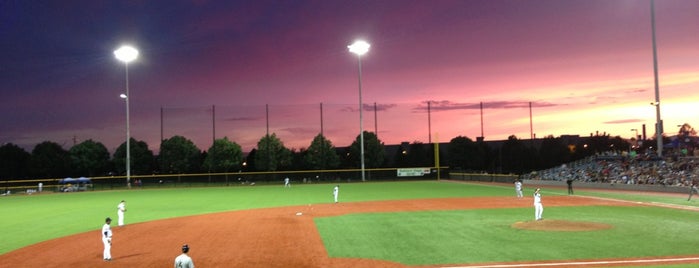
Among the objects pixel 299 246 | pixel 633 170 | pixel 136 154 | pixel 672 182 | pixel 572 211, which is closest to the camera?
pixel 299 246

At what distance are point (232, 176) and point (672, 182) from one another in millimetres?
48445

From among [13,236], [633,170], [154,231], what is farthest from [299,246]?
[633,170]

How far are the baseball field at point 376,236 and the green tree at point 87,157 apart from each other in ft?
205

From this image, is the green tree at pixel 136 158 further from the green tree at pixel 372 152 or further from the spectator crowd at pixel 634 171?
the spectator crowd at pixel 634 171

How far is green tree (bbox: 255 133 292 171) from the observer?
7800cm

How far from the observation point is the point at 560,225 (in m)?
20.1

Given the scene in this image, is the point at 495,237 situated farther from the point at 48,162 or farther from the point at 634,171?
the point at 48,162

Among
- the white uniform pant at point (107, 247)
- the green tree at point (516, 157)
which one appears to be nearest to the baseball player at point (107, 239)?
the white uniform pant at point (107, 247)

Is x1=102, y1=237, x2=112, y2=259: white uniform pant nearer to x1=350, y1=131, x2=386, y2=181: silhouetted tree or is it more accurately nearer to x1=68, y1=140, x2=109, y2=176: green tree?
x1=350, y1=131, x2=386, y2=181: silhouetted tree

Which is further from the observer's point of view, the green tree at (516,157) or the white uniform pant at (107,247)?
the green tree at (516,157)

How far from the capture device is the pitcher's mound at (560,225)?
1909 centimetres

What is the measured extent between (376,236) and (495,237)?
422 centimetres

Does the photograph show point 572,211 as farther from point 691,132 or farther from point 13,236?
point 691,132

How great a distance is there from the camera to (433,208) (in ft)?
94.1
